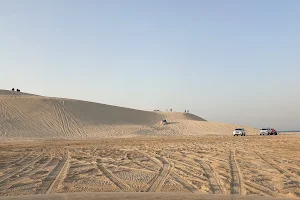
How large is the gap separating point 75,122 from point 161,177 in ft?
144

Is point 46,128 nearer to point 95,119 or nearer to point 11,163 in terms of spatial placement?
point 95,119

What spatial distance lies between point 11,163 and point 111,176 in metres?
4.87

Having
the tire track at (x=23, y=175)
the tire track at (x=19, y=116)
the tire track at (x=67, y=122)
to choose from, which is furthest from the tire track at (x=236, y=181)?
the tire track at (x=19, y=116)

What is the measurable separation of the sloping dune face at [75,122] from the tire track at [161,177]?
102 feet

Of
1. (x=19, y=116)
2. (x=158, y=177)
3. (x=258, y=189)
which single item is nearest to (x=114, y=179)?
(x=158, y=177)

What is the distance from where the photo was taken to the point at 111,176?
29.2 feet

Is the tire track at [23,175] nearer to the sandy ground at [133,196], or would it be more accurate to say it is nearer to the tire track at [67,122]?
the sandy ground at [133,196]

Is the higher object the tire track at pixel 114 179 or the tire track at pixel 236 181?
the tire track at pixel 236 181

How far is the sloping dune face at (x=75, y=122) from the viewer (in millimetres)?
43219

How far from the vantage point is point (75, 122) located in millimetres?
50625

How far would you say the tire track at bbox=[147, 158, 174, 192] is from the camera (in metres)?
7.31

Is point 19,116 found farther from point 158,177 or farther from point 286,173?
point 286,173

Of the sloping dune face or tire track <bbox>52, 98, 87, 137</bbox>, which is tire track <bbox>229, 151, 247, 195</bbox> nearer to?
the sloping dune face

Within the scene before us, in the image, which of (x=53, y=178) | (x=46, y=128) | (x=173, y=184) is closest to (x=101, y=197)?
(x=173, y=184)
